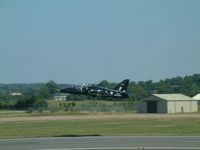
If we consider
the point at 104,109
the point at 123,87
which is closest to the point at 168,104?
the point at 104,109

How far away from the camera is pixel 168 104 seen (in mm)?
95125

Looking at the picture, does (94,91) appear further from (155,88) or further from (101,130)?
(155,88)

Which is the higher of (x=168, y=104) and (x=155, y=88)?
(x=155, y=88)

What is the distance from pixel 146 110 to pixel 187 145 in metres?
71.0

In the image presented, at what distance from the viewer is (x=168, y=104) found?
95.1m

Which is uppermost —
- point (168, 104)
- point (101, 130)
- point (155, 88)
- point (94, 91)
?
point (155, 88)

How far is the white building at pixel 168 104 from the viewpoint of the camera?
95.7 m

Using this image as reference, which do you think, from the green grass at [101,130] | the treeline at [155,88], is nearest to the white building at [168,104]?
the treeline at [155,88]

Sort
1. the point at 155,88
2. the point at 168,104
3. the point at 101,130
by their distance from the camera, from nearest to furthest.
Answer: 1. the point at 101,130
2. the point at 168,104
3. the point at 155,88

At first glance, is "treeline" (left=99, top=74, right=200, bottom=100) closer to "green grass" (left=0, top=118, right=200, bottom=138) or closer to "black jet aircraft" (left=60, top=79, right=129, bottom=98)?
"black jet aircraft" (left=60, top=79, right=129, bottom=98)

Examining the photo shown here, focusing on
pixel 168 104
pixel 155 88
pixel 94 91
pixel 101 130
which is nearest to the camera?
pixel 101 130

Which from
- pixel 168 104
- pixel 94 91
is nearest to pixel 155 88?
pixel 168 104

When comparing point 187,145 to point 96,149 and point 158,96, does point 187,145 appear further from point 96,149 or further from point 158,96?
point 158,96

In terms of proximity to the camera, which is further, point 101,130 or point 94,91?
point 94,91
